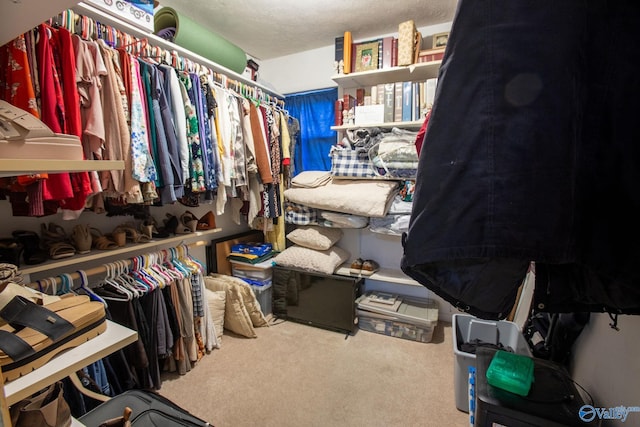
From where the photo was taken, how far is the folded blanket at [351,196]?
2268 mm

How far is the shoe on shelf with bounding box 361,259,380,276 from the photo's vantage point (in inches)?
99.6

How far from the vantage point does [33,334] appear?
74 cm

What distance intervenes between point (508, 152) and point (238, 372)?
6.95 feet

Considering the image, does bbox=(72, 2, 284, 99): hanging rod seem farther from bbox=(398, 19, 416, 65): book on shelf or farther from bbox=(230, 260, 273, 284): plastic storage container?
bbox=(230, 260, 273, 284): plastic storage container

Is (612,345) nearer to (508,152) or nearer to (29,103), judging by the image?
(508,152)

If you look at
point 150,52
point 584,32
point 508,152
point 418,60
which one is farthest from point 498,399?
point 150,52

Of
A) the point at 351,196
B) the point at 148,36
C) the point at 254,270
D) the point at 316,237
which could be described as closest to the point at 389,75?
the point at 351,196

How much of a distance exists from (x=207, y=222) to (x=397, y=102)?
189 centimetres

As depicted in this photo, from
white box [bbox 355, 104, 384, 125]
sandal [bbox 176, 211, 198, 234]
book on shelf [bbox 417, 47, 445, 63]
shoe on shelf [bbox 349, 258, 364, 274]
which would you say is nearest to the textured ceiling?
book on shelf [bbox 417, 47, 445, 63]

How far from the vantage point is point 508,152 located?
0.45m

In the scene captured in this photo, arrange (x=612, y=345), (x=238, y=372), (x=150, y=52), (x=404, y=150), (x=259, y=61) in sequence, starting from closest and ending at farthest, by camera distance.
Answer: (x=612, y=345), (x=150, y=52), (x=238, y=372), (x=404, y=150), (x=259, y=61)

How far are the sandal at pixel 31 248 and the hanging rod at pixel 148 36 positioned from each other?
1165mm

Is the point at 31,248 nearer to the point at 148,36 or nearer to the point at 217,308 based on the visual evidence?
the point at 217,308

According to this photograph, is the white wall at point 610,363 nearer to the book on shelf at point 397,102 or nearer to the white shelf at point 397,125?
the white shelf at point 397,125
